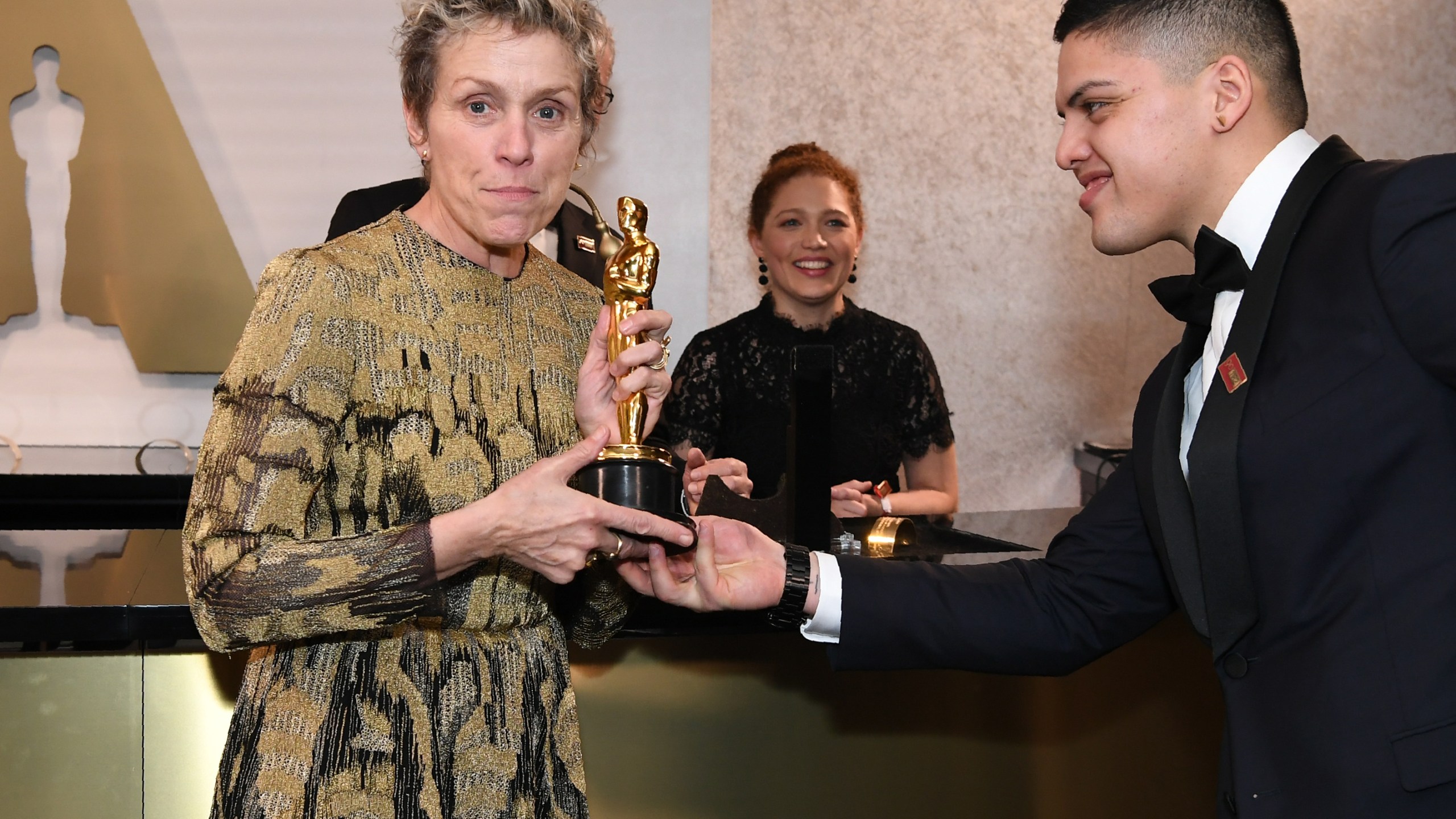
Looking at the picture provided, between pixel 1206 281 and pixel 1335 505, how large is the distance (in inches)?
16.0

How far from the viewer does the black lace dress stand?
13.1ft

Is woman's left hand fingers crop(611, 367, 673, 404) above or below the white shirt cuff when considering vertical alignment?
above

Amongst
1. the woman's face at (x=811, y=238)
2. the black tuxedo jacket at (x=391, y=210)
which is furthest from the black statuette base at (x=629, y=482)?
the woman's face at (x=811, y=238)

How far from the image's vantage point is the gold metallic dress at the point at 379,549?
1437 mm

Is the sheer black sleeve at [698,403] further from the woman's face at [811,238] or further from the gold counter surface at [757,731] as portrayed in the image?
the gold counter surface at [757,731]

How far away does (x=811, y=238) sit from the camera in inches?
158

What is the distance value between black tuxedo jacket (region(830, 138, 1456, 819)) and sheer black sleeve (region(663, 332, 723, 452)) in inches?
92.4

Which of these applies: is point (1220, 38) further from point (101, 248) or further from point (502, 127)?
point (101, 248)

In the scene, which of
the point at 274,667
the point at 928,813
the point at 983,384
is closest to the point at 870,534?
the point at 928,813

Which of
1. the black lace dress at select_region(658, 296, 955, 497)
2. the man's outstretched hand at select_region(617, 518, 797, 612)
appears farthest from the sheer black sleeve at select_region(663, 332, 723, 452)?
the man's outstretched hand at select_region(617, 518, 797, 612)

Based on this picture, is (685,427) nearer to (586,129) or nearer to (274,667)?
(586,129)

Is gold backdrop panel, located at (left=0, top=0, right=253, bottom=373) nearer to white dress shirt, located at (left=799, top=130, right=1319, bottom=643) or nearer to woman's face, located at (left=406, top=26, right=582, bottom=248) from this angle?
woman's face, located at (left=406, top=26, right=582, bottom=248)

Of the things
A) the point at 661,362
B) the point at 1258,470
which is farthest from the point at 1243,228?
the point at 661,362

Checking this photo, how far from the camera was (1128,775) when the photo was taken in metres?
2.57
